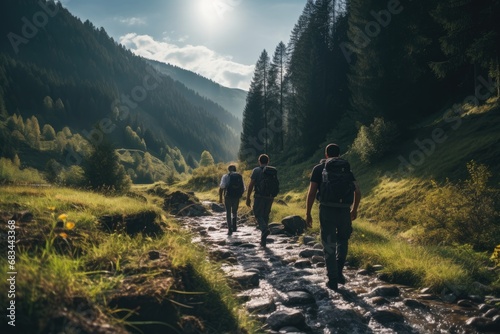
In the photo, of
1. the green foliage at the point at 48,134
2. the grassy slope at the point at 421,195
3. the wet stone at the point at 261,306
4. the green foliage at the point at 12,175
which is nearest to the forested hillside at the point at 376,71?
the grassy slope at the point at 421,195

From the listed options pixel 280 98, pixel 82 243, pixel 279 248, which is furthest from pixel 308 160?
pixel 82 243

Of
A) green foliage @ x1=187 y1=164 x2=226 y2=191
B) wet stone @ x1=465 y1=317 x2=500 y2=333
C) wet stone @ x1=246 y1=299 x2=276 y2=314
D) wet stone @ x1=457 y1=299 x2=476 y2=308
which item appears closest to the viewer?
wet stone @ x1=465 y1=317 x2=500 y2=333

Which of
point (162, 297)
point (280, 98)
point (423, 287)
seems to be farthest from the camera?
point (280, 98)

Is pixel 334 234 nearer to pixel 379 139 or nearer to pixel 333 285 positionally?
pixel 333 285

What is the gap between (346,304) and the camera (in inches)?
222

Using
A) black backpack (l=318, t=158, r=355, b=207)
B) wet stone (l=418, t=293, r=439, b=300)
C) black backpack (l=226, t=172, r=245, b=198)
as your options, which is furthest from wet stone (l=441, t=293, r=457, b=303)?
black backpack (l=226, t=172, r=245, b=198)

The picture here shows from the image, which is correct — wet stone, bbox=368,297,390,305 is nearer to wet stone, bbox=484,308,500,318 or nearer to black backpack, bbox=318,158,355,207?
wet stone, bbox=484,308,500,318

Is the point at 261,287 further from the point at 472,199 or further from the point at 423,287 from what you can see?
the point at 472,199

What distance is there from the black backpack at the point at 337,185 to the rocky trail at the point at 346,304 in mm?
1739

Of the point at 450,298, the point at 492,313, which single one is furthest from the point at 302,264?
the point at 492,313

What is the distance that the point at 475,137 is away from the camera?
1538cm

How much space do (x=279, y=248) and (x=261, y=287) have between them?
12.6 ft

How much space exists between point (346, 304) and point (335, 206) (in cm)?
177

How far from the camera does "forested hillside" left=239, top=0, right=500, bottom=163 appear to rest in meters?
16.0
